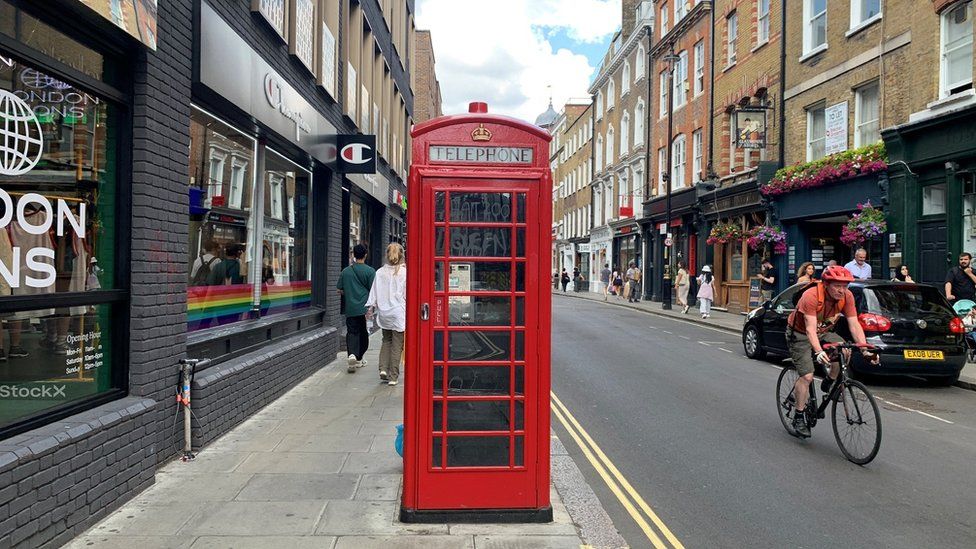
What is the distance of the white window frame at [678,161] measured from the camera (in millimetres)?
32250

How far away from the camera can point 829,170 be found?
761 inches

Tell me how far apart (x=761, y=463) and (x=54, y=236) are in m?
5.80

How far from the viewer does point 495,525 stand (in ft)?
14.7

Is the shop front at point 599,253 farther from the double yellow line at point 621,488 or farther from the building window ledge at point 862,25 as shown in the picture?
the double yellow line at point 621,488

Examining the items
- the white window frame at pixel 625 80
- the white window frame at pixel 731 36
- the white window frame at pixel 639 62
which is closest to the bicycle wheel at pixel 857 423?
the white window frame at pixel 731 36

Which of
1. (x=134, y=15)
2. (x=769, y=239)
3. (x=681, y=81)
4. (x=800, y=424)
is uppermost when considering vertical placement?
(x=681, y=81)

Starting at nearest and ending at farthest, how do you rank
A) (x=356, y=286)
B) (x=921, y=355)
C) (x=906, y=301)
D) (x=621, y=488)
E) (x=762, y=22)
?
(x=621, y=488), (x=921, y=355), (x=906, y=301), (x=356, y=286), (x=762, y=22)

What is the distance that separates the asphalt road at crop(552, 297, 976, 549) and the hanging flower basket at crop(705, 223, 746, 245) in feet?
46.9

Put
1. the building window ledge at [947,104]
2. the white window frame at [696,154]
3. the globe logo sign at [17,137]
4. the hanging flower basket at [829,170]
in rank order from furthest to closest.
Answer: the white window frame at [696,154]
the hanging flower basket at [829,170]
the building window ledge at [947,104]
the globe logo sign at [17,137]

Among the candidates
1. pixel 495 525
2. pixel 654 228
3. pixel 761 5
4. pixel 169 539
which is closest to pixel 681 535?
pixel 495 525

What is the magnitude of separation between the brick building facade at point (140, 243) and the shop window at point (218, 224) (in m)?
0.03

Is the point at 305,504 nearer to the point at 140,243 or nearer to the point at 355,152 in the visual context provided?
the point at 140,243

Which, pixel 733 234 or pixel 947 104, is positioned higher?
pixel 947 104

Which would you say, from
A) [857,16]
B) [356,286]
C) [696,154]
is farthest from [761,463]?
[696,154]
